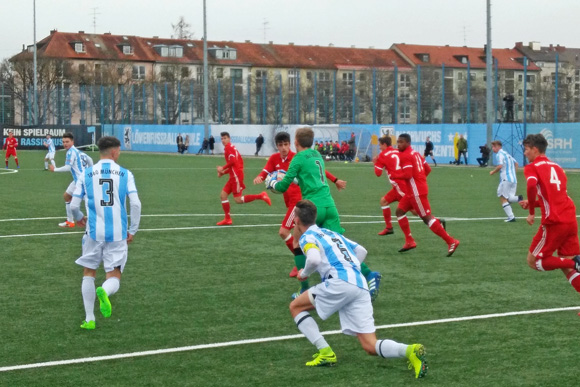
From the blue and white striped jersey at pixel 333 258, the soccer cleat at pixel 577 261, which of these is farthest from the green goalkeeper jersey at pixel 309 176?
the blue and white striped jersey at pixel 333 258

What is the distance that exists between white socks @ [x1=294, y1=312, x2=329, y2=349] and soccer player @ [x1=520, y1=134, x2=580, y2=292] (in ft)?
10.8

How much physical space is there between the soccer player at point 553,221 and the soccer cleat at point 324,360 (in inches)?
130

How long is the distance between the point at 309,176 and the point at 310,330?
3.51 metres

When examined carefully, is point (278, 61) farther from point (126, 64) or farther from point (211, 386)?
point (211, 386)

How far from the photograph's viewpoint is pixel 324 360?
24.5 feet

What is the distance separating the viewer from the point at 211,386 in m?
6.95

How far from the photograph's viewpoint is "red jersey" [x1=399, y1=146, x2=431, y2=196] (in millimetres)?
14500

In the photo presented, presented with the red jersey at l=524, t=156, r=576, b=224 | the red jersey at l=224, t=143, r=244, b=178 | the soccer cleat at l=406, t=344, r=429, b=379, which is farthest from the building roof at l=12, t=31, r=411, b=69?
the soccer cleat at l=406, t=344, r=429, b=379

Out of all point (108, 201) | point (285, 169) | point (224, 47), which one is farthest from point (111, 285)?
point (224, 47)

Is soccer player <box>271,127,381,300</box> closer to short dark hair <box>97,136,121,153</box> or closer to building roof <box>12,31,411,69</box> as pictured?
short dark hair <box>97,136,121,153</box>

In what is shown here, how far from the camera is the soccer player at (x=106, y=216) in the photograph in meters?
8.88

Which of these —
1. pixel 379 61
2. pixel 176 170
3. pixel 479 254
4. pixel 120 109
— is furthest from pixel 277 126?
pixel 379 61

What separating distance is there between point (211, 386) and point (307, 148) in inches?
169

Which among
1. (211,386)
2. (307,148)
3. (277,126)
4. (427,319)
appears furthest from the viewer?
(277,126)
